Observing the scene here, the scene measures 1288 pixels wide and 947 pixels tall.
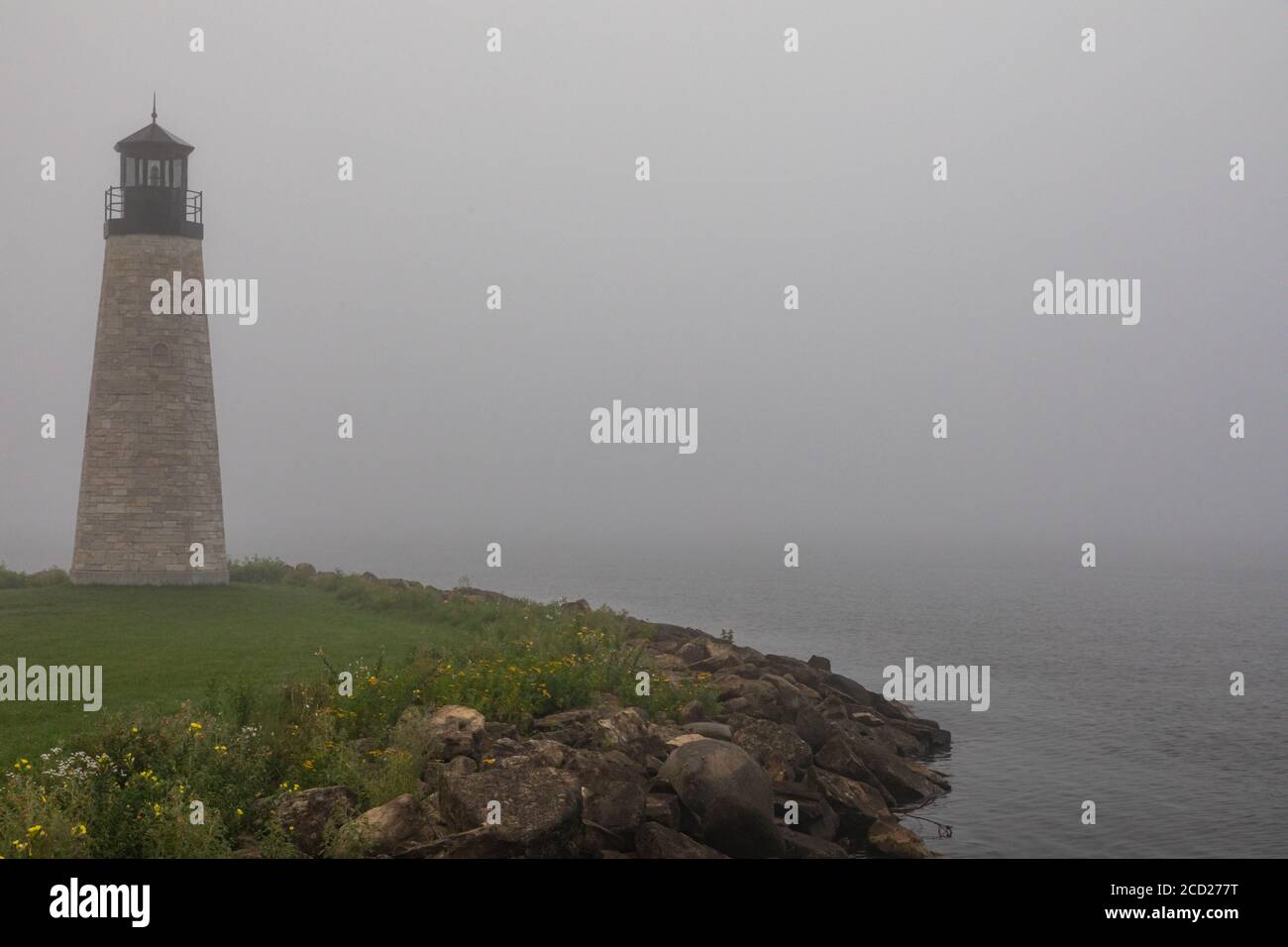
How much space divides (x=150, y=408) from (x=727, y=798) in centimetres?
2907

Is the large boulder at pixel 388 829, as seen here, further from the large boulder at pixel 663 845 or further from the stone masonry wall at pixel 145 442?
the stone masonry wall at pixel 145 442

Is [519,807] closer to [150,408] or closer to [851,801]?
[851,801]

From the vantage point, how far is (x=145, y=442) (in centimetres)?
4181

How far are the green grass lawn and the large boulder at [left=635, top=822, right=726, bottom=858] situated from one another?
858 cm

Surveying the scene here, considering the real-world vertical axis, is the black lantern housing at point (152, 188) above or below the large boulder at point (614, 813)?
above

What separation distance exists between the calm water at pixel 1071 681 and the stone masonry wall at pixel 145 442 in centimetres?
2638

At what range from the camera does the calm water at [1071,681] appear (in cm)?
2870

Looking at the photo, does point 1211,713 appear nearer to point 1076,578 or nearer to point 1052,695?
point 1052,695

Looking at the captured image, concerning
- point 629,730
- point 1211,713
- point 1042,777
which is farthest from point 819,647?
point 629,730

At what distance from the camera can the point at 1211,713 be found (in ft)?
146

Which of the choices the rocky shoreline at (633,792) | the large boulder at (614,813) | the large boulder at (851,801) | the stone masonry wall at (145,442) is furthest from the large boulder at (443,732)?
the stone masonry wall at (145,442)

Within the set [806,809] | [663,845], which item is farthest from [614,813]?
[806,809]
